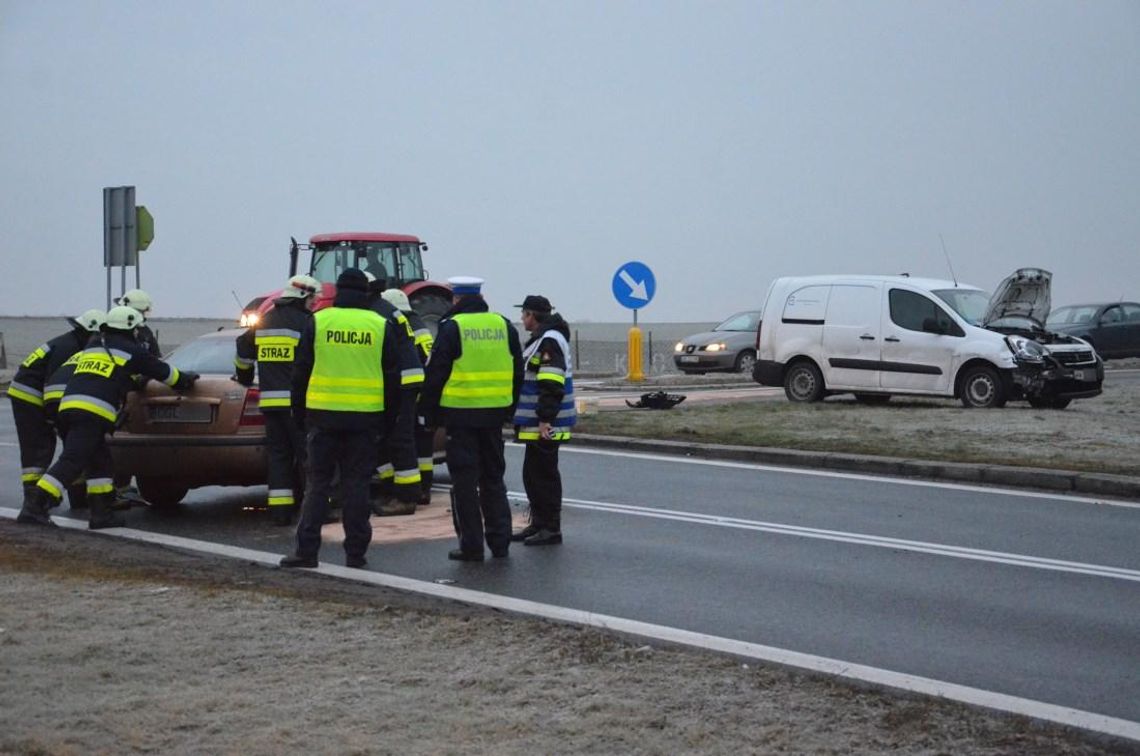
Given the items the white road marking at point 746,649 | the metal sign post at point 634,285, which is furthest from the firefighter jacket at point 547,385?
the metal sign post at point 634,285

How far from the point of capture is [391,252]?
24641mm

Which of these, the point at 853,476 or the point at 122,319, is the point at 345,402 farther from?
the point at 853,476

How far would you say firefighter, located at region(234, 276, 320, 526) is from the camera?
448 inches

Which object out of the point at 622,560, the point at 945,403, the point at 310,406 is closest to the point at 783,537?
the point at 622,560

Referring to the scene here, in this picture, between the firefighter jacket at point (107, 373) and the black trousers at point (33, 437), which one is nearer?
the firefighter jacket at point (107, 373)

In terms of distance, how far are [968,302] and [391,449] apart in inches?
473

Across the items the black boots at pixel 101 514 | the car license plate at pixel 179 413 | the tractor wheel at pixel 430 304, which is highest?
the tractor wheel at pixel 430 304

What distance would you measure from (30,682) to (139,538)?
4.93 meters

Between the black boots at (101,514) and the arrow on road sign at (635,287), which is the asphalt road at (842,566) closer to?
the black boots at (101,514)

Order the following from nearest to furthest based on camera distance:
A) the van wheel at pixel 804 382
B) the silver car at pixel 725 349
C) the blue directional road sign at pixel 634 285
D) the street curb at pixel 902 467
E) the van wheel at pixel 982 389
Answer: the street curb at pixel 902 467 < the van wheel at pixel 982 389 < the van wheel at pixel 804 382 < the blue directional road sign at pixel 634 285 < the silver car at pixel 725 349

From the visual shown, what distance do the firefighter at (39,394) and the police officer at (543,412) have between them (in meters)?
3.54

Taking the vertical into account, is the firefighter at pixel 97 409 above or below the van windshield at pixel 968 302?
below

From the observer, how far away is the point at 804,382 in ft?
73.0

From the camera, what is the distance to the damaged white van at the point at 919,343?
813 inches
